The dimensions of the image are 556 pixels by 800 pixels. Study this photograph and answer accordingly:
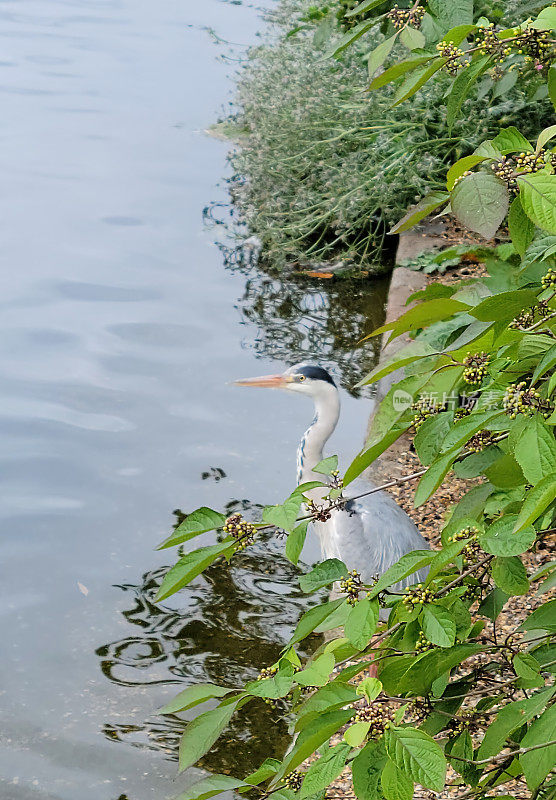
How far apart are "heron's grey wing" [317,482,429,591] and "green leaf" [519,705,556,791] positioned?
2181 millimetres

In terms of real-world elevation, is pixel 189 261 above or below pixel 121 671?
above

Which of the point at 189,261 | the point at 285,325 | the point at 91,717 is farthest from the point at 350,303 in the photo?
the point at 91,717

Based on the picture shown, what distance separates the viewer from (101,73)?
1002 cm

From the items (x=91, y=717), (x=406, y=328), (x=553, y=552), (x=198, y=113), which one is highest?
(x=406, y=328)

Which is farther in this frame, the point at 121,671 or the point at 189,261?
the point at 189,261

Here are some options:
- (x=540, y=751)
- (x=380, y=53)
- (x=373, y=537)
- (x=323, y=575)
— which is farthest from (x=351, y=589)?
(x=373, y=537)

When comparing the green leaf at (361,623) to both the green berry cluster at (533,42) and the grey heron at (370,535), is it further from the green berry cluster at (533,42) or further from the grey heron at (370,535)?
the grey heron at (370,535)

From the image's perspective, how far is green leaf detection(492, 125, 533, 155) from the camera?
1094mm

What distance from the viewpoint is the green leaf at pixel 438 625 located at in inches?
44.0

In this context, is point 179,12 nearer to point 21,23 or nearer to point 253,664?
point 21,23

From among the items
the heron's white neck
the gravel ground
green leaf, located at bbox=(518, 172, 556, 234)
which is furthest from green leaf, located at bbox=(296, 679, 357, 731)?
the heron's white neck

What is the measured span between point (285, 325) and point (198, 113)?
12.7ft

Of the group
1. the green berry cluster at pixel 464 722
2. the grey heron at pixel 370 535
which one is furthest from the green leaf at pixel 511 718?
the grey heron at pixel 370 535

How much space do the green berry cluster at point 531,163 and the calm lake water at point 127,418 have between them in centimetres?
249
